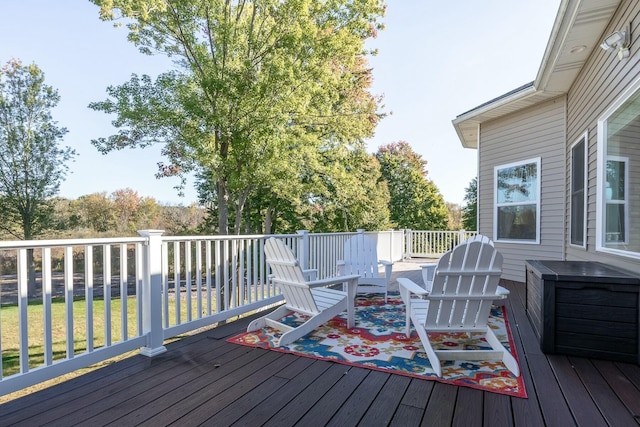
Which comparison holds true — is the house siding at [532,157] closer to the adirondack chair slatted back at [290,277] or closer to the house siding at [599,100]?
the house siding at [599,100]

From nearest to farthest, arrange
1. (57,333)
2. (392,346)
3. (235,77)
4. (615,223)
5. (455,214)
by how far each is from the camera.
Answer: (392,346) < (615,223) < (235,77) < (57,333) < (455,214)

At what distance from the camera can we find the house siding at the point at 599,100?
2.78m

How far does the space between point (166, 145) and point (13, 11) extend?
7366 mm

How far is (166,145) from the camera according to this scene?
762cm

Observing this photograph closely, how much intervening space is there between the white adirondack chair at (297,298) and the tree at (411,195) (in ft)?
50.5

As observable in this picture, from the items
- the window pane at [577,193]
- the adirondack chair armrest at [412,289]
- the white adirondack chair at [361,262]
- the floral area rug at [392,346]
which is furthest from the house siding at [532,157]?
the adirondack chair armrest at [412,289]

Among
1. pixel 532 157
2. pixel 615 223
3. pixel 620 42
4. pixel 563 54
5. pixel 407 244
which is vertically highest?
pixel 563 54

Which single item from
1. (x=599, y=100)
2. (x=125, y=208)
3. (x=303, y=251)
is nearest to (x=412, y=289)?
(x=303, y=251)

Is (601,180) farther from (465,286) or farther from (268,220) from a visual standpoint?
(268,220)

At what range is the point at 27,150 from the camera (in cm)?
1098

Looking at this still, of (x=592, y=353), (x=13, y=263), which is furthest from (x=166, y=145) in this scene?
(x=13, y=263)

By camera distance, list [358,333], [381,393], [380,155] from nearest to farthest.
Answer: [381,393] → [358,333] → [380,155]

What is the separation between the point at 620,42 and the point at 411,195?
16.1 meters

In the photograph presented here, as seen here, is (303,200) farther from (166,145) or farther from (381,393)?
(381,393)
